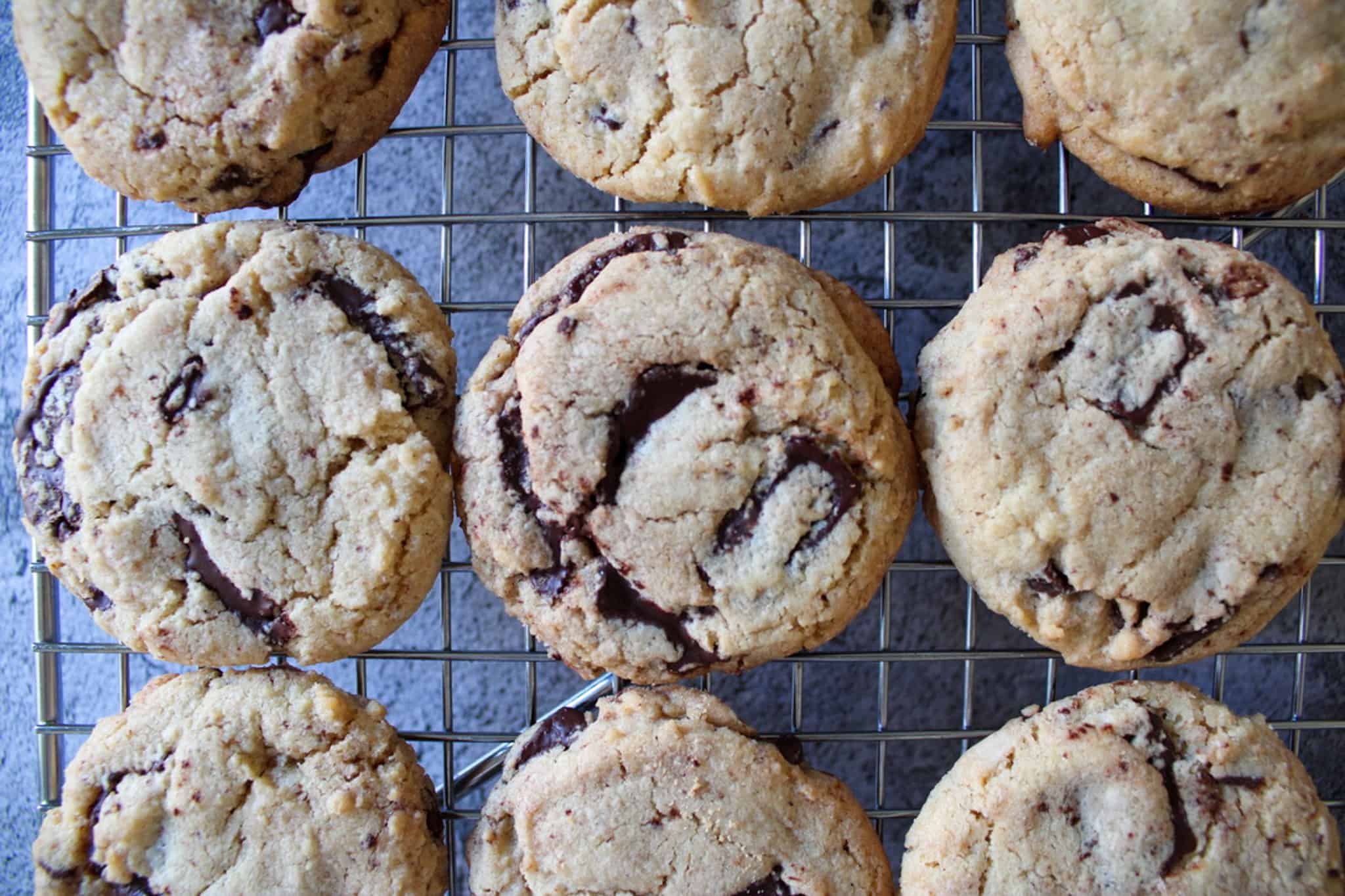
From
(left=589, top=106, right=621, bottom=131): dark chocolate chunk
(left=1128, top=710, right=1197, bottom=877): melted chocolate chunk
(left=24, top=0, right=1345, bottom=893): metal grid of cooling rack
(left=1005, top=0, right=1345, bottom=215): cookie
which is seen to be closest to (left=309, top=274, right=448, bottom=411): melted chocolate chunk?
(left=24, top=0, right=1345, bottom=893): metal grid of cooling rack

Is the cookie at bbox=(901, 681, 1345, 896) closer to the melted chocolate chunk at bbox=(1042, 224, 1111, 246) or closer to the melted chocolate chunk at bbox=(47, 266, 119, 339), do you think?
the melted chocolate chunk at bbox=(1042, 224, 1111, 246)

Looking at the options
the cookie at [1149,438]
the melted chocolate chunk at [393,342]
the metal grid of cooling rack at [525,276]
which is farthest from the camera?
the metal grid of cooling rack at [525,276]

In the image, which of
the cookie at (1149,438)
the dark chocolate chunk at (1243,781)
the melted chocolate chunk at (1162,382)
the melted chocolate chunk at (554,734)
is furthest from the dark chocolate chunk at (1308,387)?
the melted chocolate chunk at (554,734)

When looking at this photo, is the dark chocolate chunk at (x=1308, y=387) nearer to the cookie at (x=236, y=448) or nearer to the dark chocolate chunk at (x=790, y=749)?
the dark chocolate chunk at (x=790, y=749)

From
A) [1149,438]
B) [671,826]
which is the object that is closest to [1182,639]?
[1149,438]

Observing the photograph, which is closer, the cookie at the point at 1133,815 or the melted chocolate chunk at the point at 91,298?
the cookie at the point at 1133,815

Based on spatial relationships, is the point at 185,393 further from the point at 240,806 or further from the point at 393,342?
the point at 240,806
